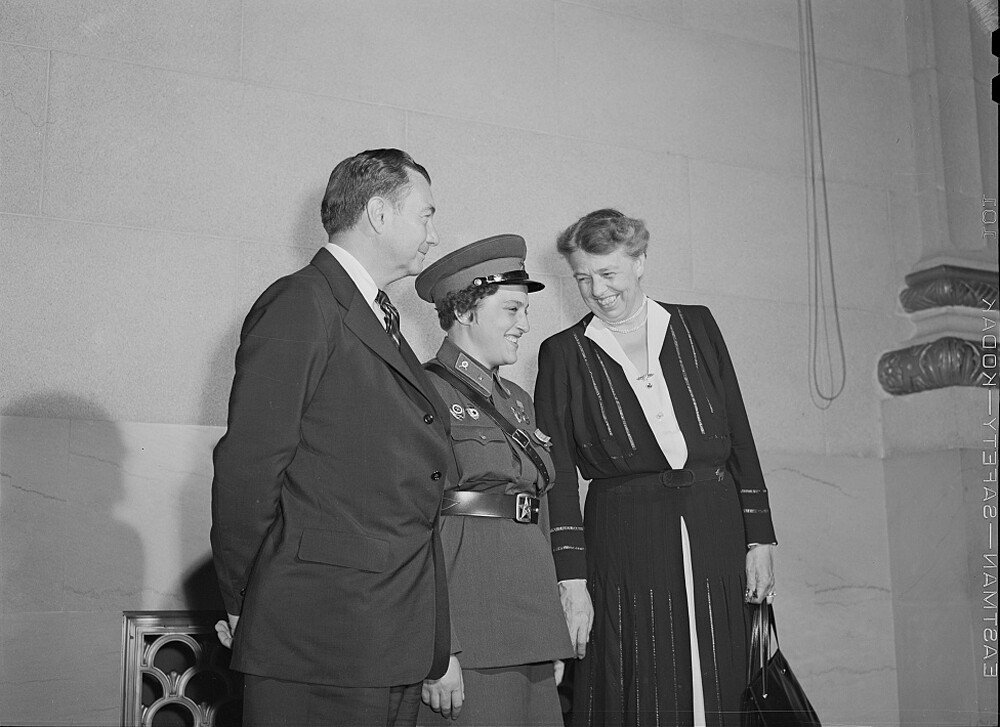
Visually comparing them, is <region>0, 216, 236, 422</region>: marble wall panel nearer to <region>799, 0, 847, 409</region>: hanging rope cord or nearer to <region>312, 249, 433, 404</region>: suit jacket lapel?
<region>312, 249, 433, 404</region>: suit jacket lapel

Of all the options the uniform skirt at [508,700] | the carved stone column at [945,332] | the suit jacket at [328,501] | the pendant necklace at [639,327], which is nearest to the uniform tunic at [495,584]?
the uniform skirt at [508,700]

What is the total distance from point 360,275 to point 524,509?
1.86ft

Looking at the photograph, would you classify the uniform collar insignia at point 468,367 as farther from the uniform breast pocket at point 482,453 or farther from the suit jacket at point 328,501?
the suit jacket at point 328,501

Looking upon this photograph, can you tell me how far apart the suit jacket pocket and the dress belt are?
74 centimetres

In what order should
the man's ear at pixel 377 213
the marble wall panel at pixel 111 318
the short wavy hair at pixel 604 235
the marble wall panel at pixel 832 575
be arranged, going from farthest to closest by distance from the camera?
the short wavy hair at pixel 604 235
the marble wall panel at pixel 832 575
the marble wall panel at pixel 111 318
the man's ear at pixel 377 213

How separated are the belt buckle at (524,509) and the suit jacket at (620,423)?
0.45ft

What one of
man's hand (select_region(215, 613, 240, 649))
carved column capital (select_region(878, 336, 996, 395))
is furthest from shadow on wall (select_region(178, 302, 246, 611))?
carved column capital (select_region(878, 336, 996, 395))

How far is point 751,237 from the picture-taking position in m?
2.72

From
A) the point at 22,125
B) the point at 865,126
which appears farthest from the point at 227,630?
the point at 865,126

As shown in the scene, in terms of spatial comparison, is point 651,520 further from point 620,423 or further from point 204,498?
point 204,498

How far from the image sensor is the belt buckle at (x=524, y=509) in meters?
2.19

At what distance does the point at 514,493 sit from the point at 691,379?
520mm

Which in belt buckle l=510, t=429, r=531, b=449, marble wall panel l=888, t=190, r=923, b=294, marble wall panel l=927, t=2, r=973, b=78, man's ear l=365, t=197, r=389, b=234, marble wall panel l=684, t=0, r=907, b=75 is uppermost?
marble wall panel l=684, t=0, r=907, b=75

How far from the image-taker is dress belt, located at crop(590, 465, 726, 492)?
7.73ft
